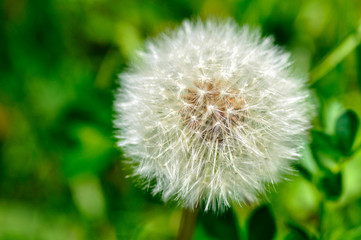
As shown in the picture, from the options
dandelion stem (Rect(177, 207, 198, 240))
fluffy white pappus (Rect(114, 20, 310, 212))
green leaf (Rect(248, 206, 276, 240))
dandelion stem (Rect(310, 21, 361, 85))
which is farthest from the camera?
dandelion stem (Rect(310, 21, 361, 85))

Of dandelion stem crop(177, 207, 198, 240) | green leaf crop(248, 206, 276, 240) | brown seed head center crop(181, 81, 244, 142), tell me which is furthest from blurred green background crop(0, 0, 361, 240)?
brown seed head center crop(181, 81, 244, 142)

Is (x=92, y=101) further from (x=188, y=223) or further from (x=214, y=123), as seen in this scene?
(x=214, y=123)

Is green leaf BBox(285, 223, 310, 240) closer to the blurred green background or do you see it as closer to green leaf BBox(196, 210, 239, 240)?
green leaf BBox(196, 210, 239, 240)

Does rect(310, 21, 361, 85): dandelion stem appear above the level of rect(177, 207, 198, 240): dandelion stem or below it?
above

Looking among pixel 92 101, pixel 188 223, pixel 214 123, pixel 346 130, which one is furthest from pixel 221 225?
pixel 92 101

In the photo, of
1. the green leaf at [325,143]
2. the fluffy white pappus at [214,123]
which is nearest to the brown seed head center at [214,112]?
the fluffy white pappus at [214,123]

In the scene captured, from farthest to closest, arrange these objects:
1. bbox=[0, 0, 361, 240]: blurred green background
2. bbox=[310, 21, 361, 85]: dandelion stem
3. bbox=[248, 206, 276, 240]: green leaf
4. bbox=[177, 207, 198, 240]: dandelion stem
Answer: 1. bbox=[0, 0, 361, 240]: blurred green background
2. bbox=[310, 21, 361, 85]: dandelion stem
3. bbox=[177, 207, 198, 240]: dandelion stem
4. bbox=[248, 206, 276, 240]: green leaf

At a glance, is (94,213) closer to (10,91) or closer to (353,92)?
(10,91)
